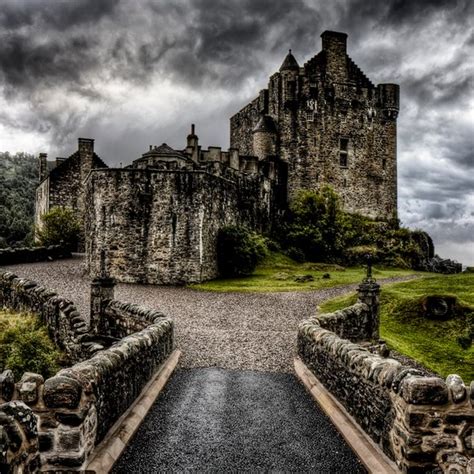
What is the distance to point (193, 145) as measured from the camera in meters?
44.0

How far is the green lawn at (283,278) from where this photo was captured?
26.7m

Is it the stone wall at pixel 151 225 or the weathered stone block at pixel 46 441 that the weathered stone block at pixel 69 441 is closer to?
the weathered stone block at pixel 46 441

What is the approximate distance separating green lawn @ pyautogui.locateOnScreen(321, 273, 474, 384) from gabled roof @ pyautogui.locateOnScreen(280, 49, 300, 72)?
29940 millimetres

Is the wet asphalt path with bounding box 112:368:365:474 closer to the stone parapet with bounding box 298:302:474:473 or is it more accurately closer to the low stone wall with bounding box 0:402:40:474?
the stone parapet with bounding box 298:302:474:473

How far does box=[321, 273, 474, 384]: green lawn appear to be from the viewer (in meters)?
13.2

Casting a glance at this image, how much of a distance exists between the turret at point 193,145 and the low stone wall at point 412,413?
3704 centimetres

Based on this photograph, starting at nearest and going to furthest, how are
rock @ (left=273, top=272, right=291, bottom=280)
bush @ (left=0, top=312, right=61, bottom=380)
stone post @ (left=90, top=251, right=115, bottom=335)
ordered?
bush @ (left=0, top=312, right=61, bottom=380), stone post @ (left=90, top=251, right=115, bottom=335), rock @ (left=273, top=272, right=291, bottom=280)

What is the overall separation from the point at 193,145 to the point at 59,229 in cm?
1288

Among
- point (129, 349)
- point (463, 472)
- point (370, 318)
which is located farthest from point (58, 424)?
point (370, 318)

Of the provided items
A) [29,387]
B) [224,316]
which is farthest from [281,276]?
[29,387]

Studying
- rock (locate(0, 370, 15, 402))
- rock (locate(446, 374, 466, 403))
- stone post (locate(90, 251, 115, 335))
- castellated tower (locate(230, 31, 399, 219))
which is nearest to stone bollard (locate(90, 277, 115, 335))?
stone post (locate(90, 251, 115, 335))

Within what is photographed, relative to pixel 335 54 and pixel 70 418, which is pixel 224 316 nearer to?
pixel 70 418

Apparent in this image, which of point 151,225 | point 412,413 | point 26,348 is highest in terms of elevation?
point 151,225

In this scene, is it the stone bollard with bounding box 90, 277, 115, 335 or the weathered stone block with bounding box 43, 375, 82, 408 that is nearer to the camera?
the weathered stone block with bounding box 43, 375, 82, 408
